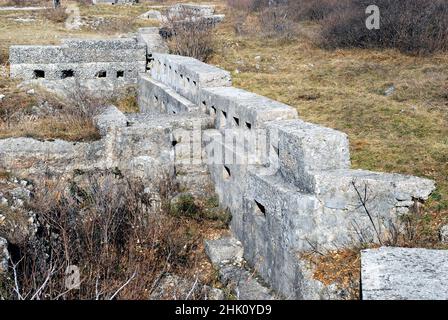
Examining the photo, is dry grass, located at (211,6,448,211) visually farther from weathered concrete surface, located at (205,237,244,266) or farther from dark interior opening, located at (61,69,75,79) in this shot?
dark interior opening, located at (61,69,75,79)

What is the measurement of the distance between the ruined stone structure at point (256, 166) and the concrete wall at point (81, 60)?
3.54 metres

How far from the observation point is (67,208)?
22.4 feet

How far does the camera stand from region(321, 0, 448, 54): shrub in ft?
49.1

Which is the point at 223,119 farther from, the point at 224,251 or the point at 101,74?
the point at 101,74

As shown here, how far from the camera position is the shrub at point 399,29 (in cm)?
1497

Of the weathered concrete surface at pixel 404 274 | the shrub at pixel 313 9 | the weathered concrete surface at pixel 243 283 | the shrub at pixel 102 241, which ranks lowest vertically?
the weathered concrete surface at pixel 243 283

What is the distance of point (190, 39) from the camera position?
54.5 ft

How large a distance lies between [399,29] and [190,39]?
5911mm

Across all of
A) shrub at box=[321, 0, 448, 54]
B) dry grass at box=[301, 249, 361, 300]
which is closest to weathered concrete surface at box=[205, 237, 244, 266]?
dry grass at box=[301, 249, 361, 300]

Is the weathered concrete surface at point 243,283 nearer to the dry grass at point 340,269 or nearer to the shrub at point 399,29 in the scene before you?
the dry grass at point 340,269

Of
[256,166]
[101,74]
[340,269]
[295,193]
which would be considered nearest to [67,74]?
[101,74]

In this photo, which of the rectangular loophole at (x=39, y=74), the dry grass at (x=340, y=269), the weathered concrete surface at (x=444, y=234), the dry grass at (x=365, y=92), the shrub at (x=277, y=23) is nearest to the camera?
the dry grass at (x=340, y=269)

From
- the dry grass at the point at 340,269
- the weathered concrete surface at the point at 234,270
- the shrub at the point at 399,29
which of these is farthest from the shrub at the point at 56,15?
the dry grass at the point at 340,269

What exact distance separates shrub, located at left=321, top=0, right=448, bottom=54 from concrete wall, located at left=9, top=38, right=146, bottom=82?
20.1ft
